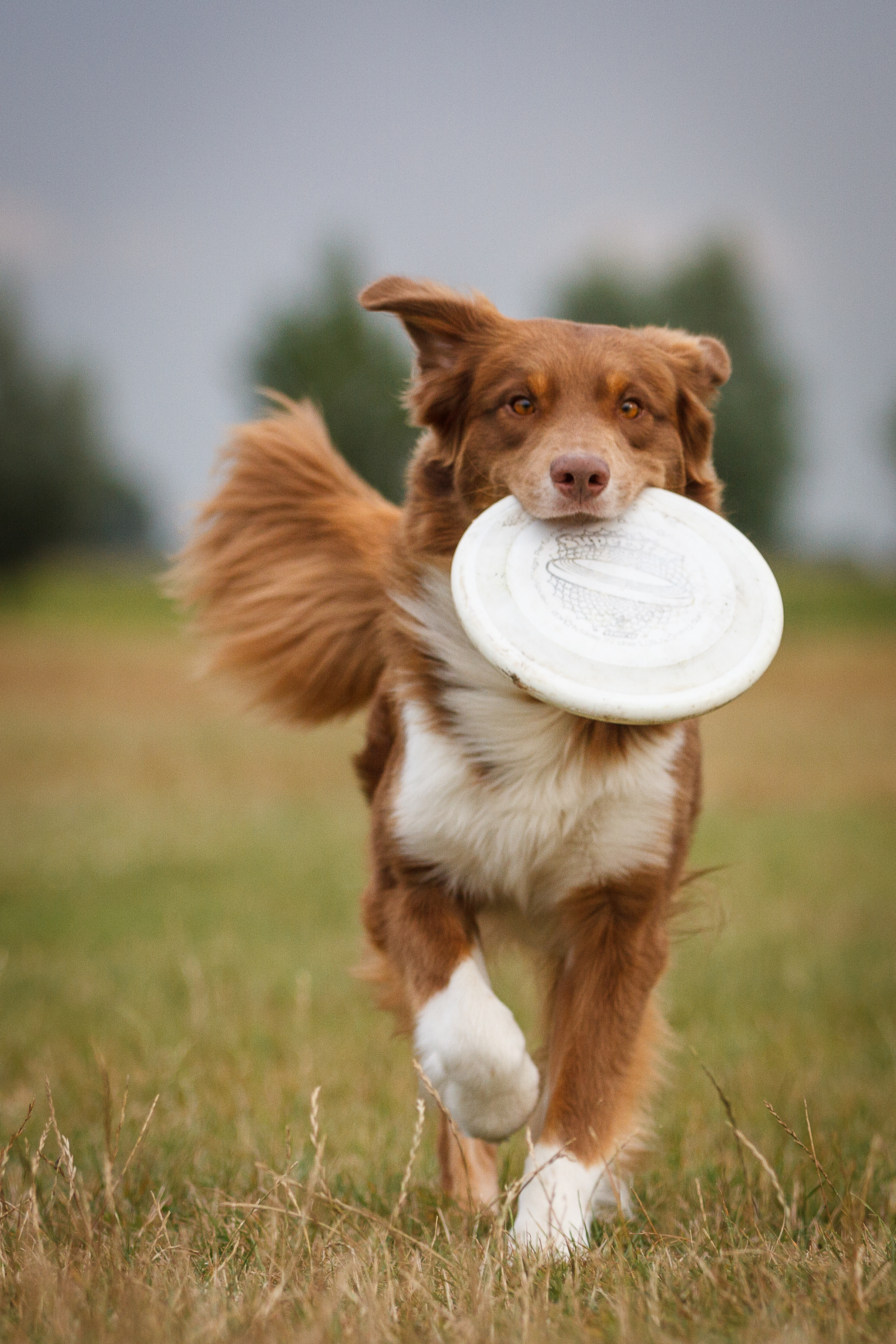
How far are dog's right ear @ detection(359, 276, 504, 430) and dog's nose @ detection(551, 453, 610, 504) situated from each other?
59 cm

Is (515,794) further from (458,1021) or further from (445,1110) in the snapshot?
(445,1110)

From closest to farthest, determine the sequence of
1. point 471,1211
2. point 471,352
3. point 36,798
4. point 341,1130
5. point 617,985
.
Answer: point 471,1211
point 617,985
point 471,352
point 341,1130
point 36,798

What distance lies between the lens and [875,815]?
13.8 meters

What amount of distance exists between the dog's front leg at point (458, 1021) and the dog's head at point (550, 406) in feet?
3.66

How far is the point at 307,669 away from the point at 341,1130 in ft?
5.38

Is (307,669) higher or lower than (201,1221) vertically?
higher

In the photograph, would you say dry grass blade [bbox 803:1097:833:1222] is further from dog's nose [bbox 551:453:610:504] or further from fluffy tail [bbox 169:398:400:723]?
fluffy tail [bbox 169:398:400:723]

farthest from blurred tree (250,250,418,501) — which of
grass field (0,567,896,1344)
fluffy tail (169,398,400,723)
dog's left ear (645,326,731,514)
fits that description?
dog's left ear (645,326,731,514)

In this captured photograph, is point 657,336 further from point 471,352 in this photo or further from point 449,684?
point 449,684

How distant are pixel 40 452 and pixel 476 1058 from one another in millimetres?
37376

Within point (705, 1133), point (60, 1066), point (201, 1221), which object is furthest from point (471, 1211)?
point (60, 1066)

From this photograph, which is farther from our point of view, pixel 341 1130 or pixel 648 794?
pixel 341 1130

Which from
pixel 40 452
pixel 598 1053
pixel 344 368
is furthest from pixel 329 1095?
pixel 344 368

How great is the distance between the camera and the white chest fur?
3611 millimetres
